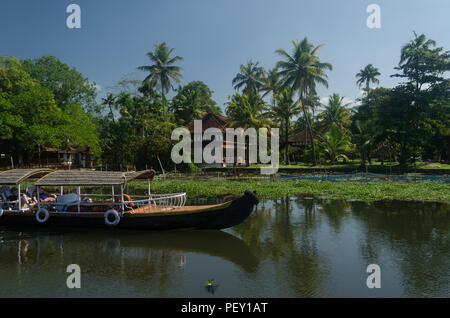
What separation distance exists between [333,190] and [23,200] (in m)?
16.3

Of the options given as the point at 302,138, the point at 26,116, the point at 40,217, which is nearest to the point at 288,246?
the point at 40,217

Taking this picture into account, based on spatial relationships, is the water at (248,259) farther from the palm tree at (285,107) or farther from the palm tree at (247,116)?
the palm tree at (285,107)

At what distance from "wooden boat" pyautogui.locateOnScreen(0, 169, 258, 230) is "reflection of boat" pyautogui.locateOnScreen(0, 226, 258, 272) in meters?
0.35

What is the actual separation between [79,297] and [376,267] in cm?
660

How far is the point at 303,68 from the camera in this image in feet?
115

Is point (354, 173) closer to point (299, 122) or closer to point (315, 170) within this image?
point (315, 170)

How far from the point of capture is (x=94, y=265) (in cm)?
817

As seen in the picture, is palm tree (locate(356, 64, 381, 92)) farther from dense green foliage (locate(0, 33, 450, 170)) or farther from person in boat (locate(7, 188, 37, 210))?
person in boat (locate(7, 188, 37, 210))

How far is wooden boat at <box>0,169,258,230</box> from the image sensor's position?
10.5 m

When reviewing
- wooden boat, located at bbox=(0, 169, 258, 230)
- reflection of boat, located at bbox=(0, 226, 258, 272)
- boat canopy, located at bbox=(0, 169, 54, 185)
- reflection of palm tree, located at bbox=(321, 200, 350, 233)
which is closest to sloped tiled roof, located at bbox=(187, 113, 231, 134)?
reflection of palm tree, located at bbox=(321, 200, 350, 233)

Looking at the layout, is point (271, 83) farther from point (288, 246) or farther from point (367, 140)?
point (288, 246)
